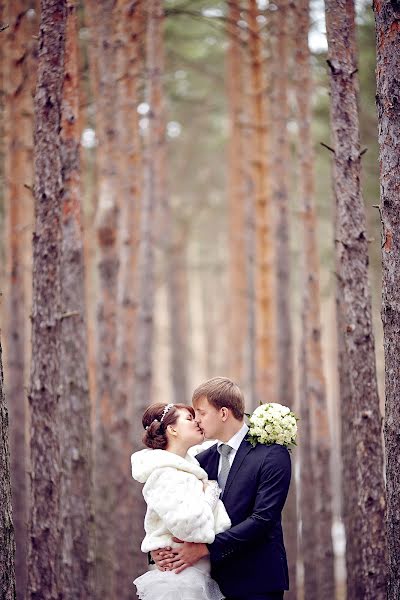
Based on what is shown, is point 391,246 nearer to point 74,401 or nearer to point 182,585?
point 182,585

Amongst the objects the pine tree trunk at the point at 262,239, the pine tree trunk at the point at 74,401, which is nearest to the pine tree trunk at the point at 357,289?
the pine tree trunk at the point at 74,401

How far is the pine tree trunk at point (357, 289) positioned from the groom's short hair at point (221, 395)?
167 cm

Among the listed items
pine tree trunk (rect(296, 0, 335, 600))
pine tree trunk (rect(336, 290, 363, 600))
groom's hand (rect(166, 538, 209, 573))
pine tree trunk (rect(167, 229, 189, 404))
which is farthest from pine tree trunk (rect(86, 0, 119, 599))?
pine tree trunk (rect(167, 229, 189, 404))

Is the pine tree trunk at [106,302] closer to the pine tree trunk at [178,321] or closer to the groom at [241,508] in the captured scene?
the groom at [241,508]

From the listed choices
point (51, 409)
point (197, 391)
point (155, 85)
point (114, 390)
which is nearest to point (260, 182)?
point (155, 85)

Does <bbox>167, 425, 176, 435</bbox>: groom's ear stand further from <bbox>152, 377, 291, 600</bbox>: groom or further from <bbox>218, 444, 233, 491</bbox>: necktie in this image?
<bbox>218, 444, 233, 491</bbox>: necktie

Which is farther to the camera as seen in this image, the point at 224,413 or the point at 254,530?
the point at 224,413

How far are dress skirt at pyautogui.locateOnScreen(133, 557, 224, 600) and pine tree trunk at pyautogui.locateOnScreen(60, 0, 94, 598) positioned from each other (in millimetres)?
2792

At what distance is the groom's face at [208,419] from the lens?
472cm

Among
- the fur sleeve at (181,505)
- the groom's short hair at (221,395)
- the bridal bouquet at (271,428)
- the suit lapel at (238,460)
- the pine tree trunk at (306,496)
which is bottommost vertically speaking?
the pine tree trunk at (306,496)

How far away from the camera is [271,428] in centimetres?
471

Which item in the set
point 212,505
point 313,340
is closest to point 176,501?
point 212,505

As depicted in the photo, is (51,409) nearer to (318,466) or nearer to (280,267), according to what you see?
(318,466)

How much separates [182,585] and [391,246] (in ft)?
8.88
